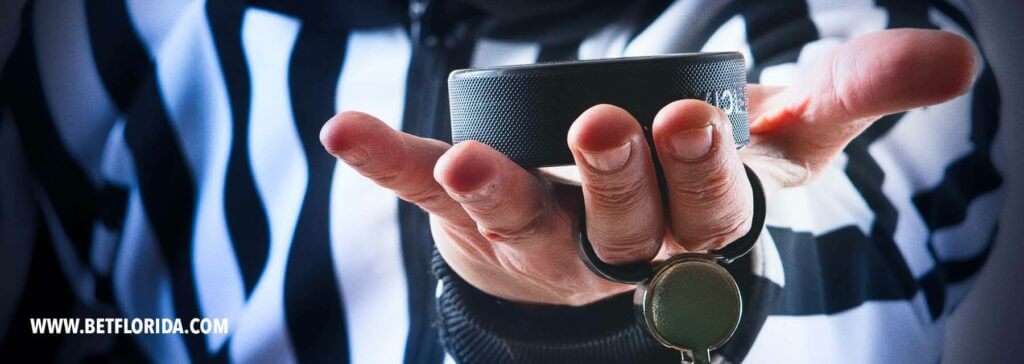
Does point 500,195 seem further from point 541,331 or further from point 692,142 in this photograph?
point 541,331

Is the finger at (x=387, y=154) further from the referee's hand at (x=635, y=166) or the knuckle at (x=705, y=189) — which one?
the knuckle at (x=705, y=189)

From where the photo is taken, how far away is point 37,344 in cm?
85

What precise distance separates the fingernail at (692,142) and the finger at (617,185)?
15 mm

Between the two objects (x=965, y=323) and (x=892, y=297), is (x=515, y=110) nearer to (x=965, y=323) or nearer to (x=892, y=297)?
(x=892, y=297)

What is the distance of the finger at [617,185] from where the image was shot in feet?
1.07

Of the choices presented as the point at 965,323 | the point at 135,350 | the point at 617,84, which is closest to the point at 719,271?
the point at 617,84

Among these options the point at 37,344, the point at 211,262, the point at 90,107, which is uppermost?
the point at 90,107

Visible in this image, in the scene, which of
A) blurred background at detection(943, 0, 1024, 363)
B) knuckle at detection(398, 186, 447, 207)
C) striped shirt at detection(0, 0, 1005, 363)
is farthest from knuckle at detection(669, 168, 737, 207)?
blurred background at detection(943, 0, 1024, 363)

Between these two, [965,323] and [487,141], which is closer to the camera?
[487,141]

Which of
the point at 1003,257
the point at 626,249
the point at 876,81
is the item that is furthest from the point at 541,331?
the point at 1003,257

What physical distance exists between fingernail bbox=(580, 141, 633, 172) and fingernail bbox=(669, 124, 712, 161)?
21 mm

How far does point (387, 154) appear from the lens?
0.36 m

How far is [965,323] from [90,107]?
905 mm

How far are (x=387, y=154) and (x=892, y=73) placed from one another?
9.5 inches
